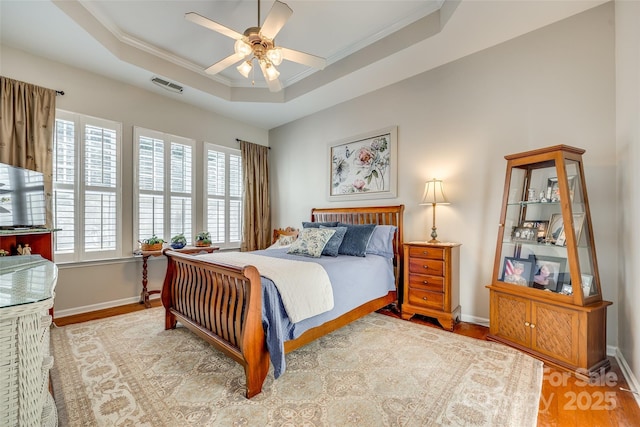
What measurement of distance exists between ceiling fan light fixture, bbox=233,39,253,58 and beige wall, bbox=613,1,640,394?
9.29ft

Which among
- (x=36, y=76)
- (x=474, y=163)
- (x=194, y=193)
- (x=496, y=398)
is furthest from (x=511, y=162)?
(x=36, y=76)

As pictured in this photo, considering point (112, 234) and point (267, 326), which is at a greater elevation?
point (112, 234)

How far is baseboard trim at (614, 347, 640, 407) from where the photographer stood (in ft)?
6.05

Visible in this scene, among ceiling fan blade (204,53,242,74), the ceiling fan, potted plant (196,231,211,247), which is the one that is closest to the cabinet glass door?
the ceiling fan

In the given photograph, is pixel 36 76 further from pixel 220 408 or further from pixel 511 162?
pixel 511 162

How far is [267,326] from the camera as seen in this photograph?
1950 mm

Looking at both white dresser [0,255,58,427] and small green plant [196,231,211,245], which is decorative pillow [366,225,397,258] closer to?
small green plant [196,231,211,245]

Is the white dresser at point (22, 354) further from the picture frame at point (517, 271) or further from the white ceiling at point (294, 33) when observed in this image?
the picture frame at point (517, 271)

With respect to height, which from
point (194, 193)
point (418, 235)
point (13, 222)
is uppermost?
point (194, 193)

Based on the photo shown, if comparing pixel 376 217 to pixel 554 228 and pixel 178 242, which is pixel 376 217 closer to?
pixel 554 228

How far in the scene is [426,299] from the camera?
311 centimetres

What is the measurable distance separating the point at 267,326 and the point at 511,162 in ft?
8.56

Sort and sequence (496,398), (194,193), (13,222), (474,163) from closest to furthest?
(496,398), (13,222), (474,163), (194,193)

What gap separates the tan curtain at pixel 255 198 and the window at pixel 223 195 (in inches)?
5.2
